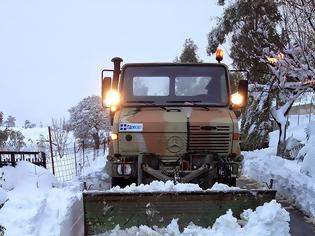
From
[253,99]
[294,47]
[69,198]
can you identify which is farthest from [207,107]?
[253,99]

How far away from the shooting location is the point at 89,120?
124ft

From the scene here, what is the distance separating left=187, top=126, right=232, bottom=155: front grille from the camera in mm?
6636

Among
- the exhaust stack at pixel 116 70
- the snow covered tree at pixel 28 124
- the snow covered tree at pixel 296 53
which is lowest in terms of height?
the snow covered tree at pixel 28 124

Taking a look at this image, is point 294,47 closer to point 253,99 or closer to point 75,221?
point 253,99

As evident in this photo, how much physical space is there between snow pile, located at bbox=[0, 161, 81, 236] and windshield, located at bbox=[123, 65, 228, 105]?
1658 millimetres

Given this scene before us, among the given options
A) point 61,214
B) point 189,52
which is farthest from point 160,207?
point 189,52

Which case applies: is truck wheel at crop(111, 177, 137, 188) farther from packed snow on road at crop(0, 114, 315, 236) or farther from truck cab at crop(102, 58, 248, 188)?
packed snow on road at crop(0, 114, 315, 236)

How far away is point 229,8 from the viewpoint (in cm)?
2378

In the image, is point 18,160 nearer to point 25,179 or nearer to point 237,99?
point 25,179

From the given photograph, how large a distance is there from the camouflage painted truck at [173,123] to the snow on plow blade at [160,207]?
88cm

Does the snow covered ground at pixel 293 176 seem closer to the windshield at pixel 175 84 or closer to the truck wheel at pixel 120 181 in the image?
the windshield at pixel 175 84

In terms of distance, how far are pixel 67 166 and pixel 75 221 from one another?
999 centimetres

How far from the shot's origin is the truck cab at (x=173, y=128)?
6602 millimetres

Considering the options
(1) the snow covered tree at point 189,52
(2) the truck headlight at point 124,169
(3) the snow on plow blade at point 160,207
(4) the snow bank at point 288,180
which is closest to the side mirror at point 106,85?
(2) the truck headlight at point 124,169
